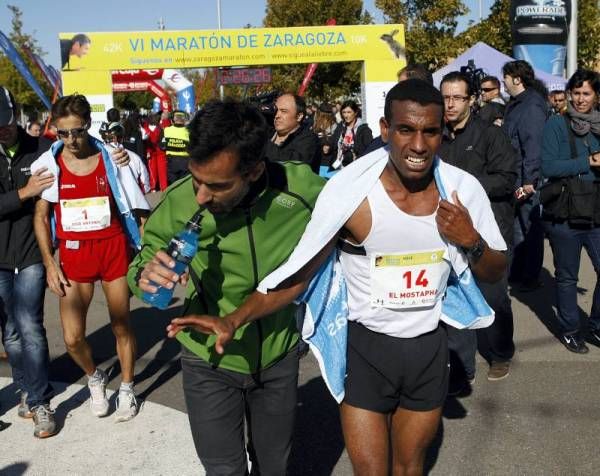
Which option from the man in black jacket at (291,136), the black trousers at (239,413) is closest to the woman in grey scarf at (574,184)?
the man in black jacket at (291,136)

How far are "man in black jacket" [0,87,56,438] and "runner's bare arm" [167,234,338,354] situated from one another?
2342mm

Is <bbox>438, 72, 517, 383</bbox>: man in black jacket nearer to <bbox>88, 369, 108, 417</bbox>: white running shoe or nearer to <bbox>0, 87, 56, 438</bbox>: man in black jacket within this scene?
<bbox>88, 369, 108, 417</bbox>: white running shoe

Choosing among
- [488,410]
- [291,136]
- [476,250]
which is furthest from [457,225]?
[291,136]

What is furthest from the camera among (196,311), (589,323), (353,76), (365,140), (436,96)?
(353,76)

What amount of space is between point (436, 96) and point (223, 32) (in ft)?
53.1

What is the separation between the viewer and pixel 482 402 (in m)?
4.70

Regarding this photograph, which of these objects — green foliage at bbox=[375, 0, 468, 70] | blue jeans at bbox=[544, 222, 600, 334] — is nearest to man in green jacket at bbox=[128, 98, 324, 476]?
blue jeans at bbox=[544, 222, 600, 334]

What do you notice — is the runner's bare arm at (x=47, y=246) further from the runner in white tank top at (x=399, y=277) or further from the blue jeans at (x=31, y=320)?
the runner in white tank top at (x=399, y=277)

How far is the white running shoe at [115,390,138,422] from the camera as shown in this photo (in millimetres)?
4621

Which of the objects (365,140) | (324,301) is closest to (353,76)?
(365,140)

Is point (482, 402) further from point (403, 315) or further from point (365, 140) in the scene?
point (365, 140)

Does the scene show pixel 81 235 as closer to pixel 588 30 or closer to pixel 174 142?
pixel 174 142

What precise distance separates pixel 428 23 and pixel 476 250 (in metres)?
25.5

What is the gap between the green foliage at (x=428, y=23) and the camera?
25984mm
